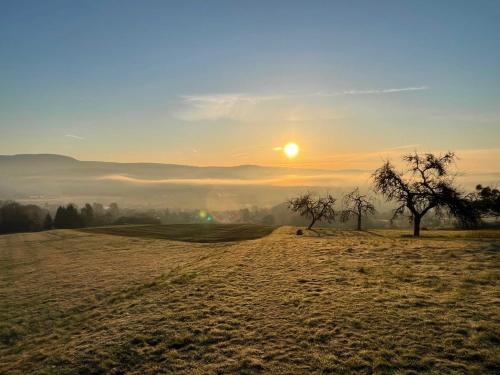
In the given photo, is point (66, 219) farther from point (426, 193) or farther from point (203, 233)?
point (426, 193)

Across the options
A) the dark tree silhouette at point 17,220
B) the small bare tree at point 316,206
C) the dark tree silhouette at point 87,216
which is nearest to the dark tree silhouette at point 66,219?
the dark tree silhouette at point 87,216

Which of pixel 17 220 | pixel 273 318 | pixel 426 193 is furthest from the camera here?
pixel 17 220

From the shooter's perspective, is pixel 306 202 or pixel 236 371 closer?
pixel 236 371

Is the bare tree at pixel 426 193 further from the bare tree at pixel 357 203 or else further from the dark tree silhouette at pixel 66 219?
the dark tree silhouette at pixel 66 219

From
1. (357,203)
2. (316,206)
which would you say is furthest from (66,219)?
(357,203)

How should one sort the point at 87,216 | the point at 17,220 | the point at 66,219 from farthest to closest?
the point at 87,216 < the point at 66,219 < the point at 17,220

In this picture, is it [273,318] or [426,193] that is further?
[426,193]

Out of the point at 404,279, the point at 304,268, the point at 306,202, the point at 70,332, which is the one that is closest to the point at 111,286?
the point at 70,332

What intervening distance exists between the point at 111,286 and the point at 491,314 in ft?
80.7

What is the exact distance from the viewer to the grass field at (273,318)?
38.5ft

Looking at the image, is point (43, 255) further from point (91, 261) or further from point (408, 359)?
point (408, 359)

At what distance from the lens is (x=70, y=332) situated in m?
17.2

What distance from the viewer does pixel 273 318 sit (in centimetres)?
1563

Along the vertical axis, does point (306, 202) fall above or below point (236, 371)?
above
